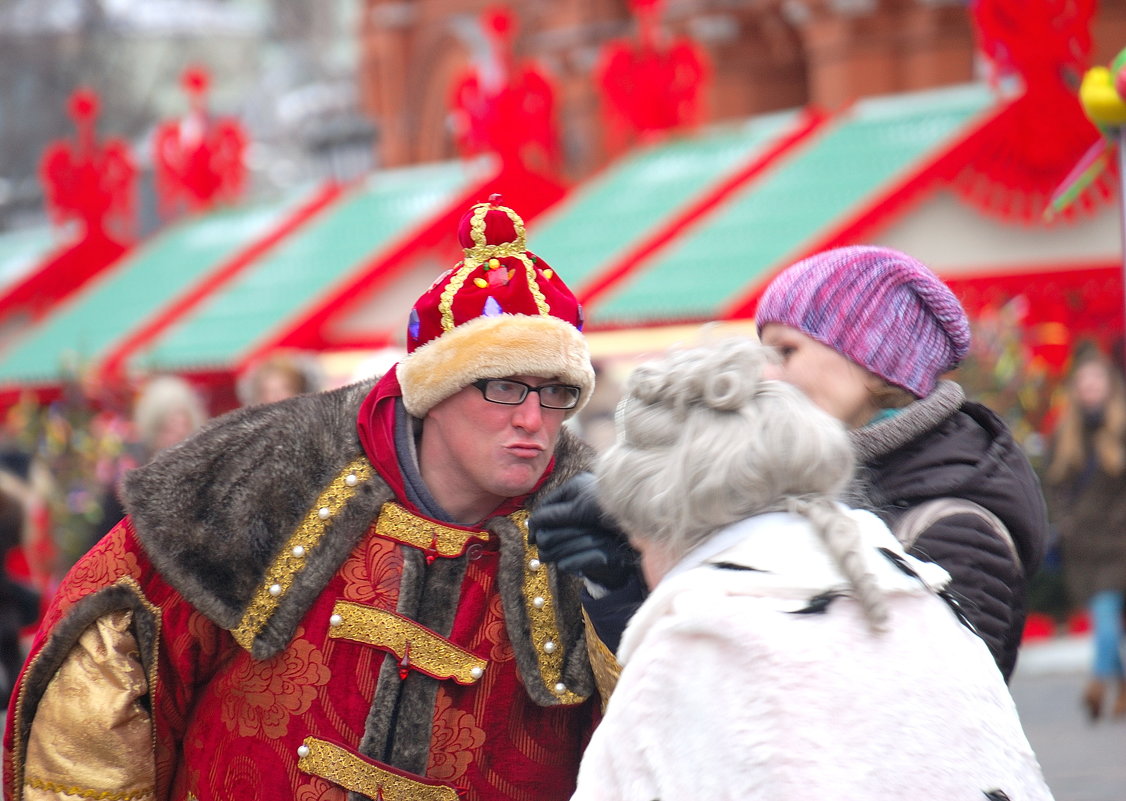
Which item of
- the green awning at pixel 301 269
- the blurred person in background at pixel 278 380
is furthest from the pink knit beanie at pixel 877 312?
the green awning at pixel 301 269

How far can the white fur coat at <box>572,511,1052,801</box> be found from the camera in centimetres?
203

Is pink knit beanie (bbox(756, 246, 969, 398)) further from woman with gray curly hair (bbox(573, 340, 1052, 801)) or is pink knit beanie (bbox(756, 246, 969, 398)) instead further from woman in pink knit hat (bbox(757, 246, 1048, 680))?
woman with gray curly hair (bbox(573, 340, 1052, 801))

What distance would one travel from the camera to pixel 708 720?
2.04 m

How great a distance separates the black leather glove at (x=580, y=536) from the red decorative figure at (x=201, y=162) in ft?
→ 49.8

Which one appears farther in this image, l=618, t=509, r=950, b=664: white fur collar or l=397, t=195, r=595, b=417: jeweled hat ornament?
l=397, t=195, r=595, b=417: jeweled hat ornament

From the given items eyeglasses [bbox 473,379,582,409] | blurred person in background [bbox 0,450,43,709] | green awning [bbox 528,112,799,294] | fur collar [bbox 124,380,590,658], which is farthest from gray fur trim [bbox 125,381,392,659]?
green awning [bbox 528,112,799,294]

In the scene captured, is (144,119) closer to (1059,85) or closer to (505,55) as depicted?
(505,55)

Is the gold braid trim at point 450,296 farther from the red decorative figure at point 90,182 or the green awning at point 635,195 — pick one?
the red decorative figure at point 90,182

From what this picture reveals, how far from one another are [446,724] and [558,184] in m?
11.9

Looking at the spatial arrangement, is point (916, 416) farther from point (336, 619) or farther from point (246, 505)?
point (246, 505)

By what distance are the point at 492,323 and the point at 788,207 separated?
28.7 ft

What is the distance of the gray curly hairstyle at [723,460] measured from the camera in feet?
7.00

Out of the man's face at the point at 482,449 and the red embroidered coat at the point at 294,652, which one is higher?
the man's face at the point at 482,449

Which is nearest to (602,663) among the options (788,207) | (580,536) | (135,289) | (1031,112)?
(580,536)
